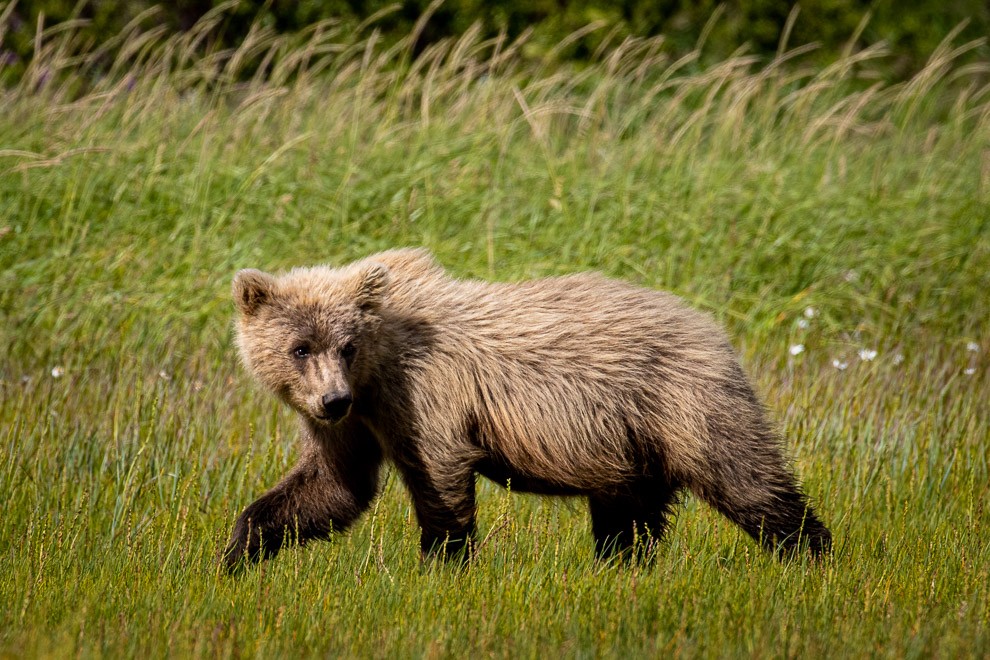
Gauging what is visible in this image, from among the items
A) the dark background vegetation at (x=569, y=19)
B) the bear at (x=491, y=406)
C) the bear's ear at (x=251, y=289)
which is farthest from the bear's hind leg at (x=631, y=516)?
the dark background vegetation at (x=569, y=19)

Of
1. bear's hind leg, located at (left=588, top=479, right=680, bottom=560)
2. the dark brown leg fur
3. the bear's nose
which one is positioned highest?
the bear's nose

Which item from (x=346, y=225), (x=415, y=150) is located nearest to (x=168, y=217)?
(x=346, y=225)

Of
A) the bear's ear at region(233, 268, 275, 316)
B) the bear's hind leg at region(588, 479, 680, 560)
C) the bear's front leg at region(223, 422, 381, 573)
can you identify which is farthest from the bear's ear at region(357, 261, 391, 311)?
the bear's hind leg at region(588, 479, 680, 560)

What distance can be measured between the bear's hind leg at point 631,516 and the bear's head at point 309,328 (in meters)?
1.39

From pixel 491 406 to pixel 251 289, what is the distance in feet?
3.94

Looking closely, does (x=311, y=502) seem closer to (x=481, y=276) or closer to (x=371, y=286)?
(x=371, y=286)

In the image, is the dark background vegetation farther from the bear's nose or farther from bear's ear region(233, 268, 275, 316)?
the bear's nose

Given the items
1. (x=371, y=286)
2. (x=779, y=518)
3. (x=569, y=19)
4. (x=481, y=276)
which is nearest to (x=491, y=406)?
(x=371, y=286)

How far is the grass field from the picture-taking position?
4383 millimetres

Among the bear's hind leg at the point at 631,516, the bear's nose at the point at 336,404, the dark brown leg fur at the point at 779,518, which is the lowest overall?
the bear's hind leg at the point at 631,516

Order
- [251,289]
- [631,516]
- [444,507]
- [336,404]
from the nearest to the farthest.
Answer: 1. [336,404]
2. [444,507]
3. [251,289]
4. [631,516]

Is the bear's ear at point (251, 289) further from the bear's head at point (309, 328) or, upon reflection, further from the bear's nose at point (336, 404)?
the bear's nose at point (336, 404)

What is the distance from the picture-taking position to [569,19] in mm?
15320

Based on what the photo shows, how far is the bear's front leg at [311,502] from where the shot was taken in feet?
17.6
